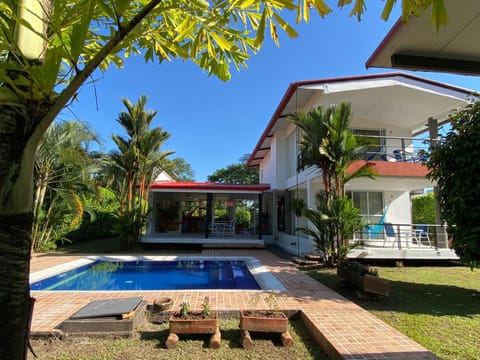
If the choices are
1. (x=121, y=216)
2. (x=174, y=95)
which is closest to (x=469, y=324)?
(x=121, y=216)

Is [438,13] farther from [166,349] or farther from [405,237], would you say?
[405,237]

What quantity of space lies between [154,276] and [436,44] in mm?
9595

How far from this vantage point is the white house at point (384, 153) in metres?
11.5

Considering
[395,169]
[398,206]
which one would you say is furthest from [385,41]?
[398,206]

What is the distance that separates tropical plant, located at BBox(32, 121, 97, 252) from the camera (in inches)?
448

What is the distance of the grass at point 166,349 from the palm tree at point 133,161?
31.3 ft

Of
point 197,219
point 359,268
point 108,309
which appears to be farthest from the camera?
point 197,219

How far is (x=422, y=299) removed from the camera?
6629 mm

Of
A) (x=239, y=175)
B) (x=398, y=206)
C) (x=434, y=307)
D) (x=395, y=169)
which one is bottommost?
(x=434, y=307)

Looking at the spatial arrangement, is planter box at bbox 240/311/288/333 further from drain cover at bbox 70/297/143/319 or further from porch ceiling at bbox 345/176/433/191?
porch ceiling at bbox 345/176/433/191

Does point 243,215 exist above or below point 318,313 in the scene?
above

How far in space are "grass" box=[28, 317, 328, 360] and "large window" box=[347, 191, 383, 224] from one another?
35.7ft

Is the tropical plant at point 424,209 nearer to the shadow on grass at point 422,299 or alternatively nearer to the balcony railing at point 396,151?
Result: the balcony railing at point 396,151

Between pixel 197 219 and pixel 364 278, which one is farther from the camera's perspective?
pixel 197 219
